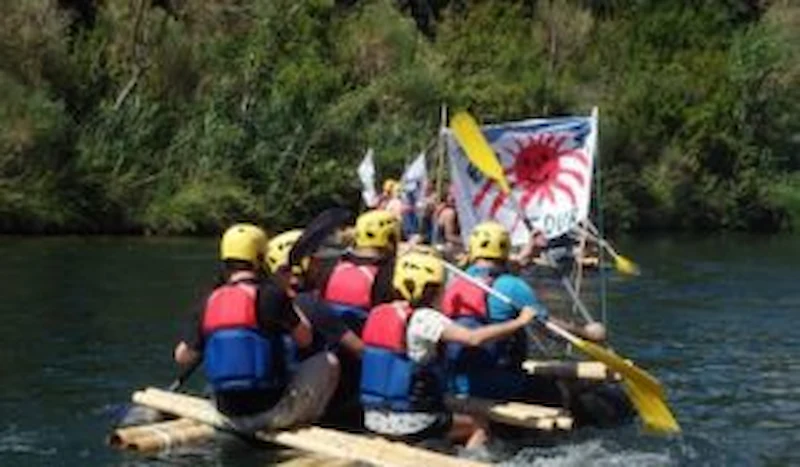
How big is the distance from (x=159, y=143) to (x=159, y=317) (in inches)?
796

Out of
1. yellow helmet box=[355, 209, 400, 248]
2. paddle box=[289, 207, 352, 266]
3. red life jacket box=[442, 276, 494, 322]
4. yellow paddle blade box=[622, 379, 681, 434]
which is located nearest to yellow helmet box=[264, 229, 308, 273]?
paddle box=[289, 207, 352, 266]

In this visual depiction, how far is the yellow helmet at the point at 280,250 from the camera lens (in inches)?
520

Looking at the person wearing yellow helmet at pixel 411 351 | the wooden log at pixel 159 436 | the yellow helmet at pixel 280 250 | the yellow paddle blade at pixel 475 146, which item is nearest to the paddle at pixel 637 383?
the person wearing yellow helmet at pixel 411 351

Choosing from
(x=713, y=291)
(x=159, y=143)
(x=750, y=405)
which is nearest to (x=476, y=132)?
(x=750, y=405)

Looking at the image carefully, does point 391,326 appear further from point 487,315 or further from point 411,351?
point 487,315

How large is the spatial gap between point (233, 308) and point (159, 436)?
1.27 m

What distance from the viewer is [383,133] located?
47406 millimetres

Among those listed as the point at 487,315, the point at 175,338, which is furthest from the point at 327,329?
the point at 175,338

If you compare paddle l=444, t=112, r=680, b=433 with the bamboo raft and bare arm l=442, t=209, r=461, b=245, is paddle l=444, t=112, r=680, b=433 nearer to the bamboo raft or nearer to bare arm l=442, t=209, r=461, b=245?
the bamboo raft

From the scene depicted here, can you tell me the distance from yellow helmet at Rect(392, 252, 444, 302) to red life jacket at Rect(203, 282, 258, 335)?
1.15m

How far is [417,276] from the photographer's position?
39.6ft

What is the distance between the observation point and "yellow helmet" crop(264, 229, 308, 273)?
13.2 m

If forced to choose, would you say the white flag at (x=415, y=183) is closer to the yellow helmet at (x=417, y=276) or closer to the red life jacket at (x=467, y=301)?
the red life jacket at (x=467, y=301)

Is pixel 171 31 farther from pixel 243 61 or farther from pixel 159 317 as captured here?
pixel 159 317
